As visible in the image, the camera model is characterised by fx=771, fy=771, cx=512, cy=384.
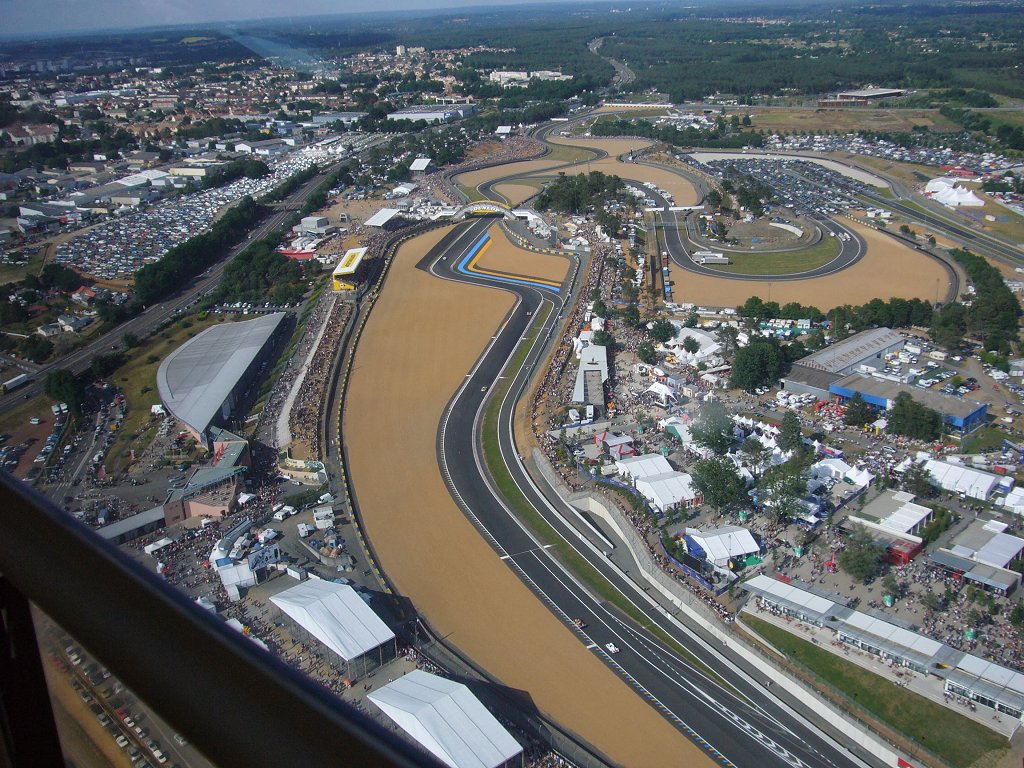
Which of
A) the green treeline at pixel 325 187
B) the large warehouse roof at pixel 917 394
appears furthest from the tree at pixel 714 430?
the green treeline at pixel 325 187

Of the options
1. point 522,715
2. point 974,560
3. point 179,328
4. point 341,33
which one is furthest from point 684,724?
point 341,33

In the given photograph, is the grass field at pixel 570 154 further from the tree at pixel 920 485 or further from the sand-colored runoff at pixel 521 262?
the tree at pixel 920 485

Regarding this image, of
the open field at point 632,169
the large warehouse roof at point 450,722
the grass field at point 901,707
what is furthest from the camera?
the open field at point 632,169

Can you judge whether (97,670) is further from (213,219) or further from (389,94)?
(389,94)

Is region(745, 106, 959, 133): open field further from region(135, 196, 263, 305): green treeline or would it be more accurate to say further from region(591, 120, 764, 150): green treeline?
region(135, 196, 263, 305): green treeline

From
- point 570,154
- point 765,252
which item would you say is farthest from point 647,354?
point 570,154
